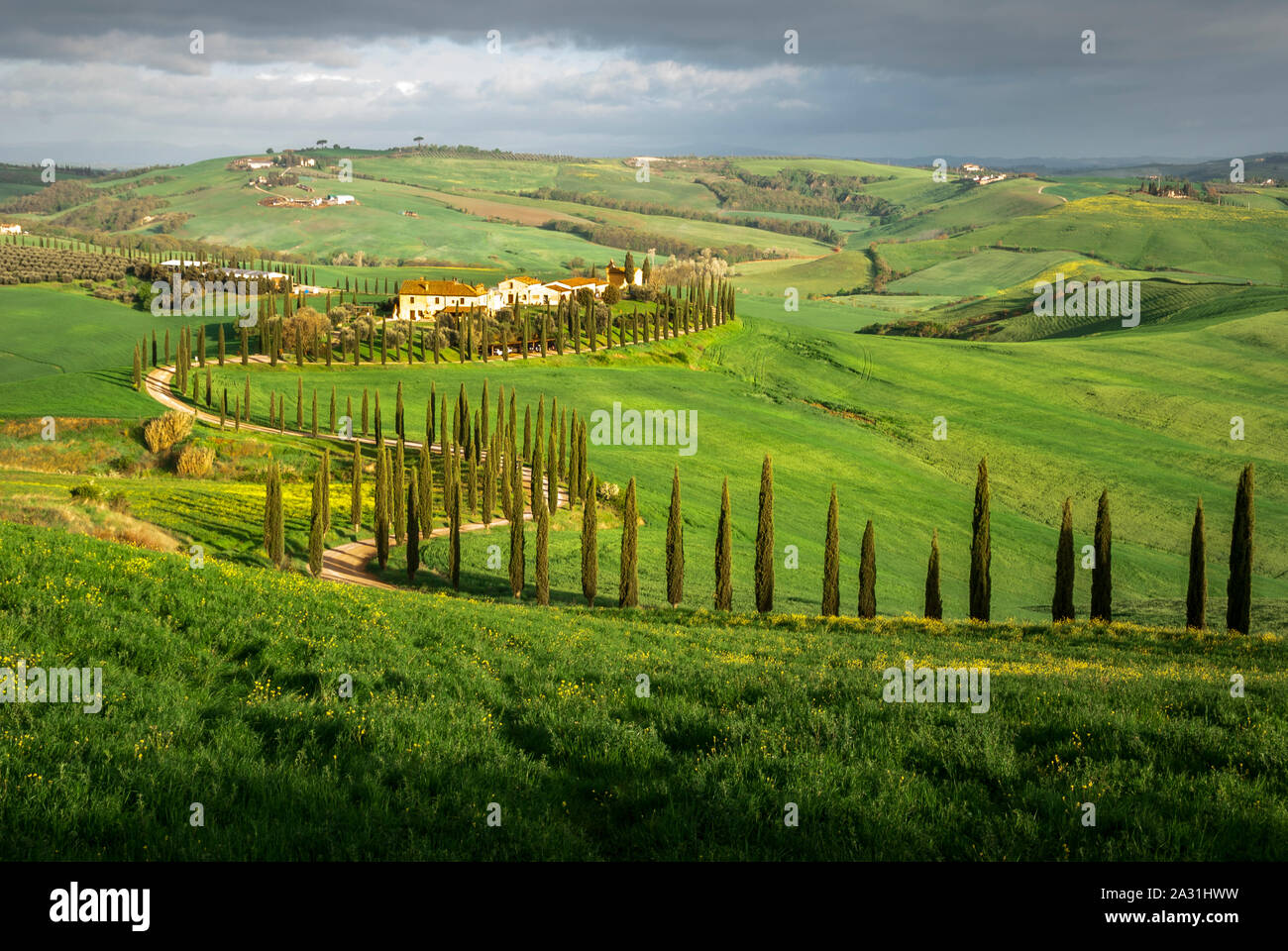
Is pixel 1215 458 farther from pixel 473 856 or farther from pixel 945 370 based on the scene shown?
pixel 473 856

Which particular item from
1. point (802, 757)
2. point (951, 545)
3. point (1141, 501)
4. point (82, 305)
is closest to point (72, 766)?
point (802, 757)

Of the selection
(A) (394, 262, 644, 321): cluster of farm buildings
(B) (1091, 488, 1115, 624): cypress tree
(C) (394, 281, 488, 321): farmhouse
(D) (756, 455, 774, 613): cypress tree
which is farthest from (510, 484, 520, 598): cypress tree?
(C) (394, 281, 488, 321): farmhouse

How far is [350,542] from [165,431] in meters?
31.4

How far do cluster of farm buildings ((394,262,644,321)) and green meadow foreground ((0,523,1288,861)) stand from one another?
444 ft

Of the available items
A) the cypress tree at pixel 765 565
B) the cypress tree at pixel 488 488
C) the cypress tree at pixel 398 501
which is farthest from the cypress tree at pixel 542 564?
the cypress tree at pixel 488 488

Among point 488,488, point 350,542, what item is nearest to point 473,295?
point 488,488

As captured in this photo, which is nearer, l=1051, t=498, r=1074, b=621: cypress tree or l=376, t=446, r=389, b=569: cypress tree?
l=1051, t=498, r=1074, b=621: cypress tree

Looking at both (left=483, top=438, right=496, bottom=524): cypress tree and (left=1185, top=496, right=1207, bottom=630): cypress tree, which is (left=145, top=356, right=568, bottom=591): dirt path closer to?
(left=483, top=438, right=496, bottom=524): cypress tree

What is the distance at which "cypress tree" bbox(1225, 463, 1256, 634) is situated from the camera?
44.2 meters

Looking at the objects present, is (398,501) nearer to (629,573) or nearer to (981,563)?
(629,573)

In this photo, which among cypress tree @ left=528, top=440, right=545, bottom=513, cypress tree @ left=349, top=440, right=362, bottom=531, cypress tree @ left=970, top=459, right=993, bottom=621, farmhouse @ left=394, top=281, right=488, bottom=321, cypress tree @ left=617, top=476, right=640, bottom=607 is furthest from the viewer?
farmhouse @ left=394, top=281, right=488, bottom=321

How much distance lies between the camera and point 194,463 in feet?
256

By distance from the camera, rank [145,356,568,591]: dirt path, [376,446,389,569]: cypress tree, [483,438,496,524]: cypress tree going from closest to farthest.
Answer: [145,356,568,591]: dirt path
[376,446,389,569]: cypress tree
[483,438,496,524]: cypress tree

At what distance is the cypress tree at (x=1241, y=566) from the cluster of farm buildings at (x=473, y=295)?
4540 inches
